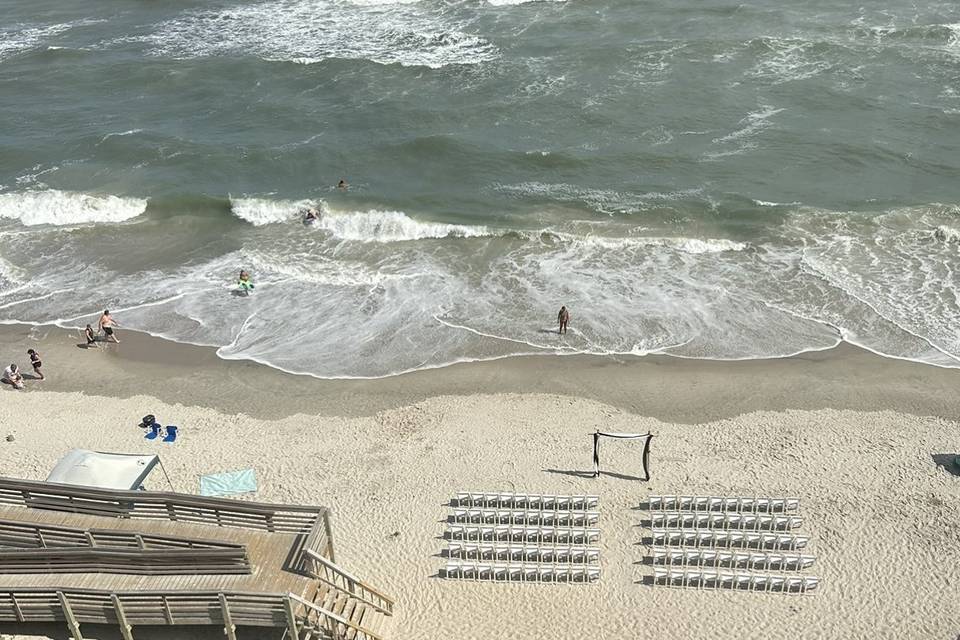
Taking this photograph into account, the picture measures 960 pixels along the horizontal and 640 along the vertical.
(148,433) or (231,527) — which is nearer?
(231,527)

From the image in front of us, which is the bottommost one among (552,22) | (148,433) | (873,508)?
(873,508)

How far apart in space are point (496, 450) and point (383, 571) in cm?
442

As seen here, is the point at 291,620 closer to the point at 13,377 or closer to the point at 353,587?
the point at 353,587

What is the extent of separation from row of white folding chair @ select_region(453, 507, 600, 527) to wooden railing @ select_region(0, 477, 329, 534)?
3.57 metres

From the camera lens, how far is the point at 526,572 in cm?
1497

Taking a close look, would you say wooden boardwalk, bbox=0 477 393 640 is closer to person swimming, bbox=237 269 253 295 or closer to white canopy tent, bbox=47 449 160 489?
white canopy tent, bbox=47 449 160 489

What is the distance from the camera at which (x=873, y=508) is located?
16.4m

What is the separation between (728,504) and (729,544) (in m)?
0.89

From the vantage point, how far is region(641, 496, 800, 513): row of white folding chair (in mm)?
16188

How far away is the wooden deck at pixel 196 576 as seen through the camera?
13.1 meters

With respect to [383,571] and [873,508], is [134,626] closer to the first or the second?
[383,571]

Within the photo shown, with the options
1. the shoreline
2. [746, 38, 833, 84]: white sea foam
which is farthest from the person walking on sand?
[746, 38, 833, 84]: white sea foam

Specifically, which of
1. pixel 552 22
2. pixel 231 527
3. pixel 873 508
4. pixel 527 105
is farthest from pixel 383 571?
pixel 552 22

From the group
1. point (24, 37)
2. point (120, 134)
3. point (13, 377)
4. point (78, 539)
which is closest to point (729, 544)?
point (78, 539)
